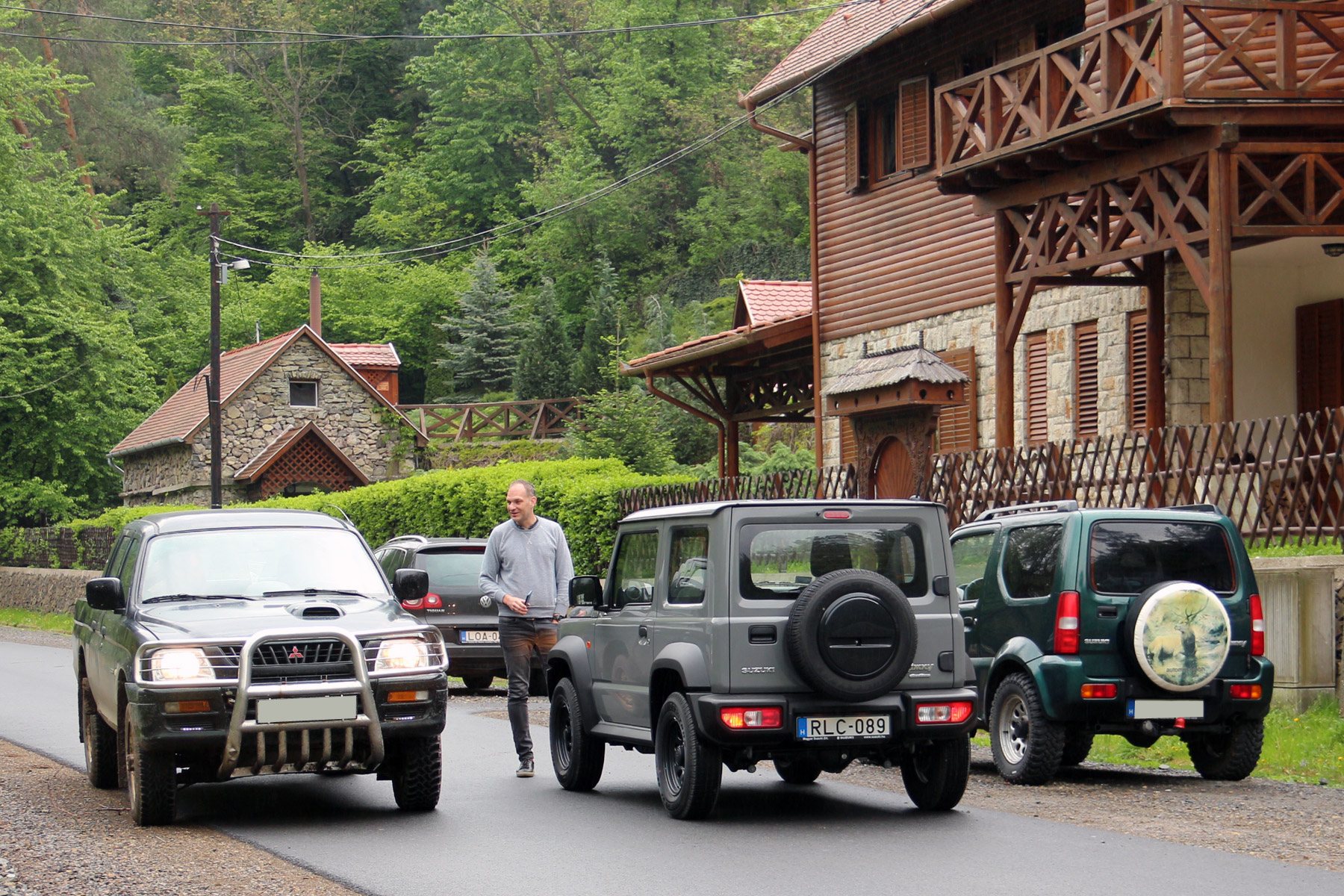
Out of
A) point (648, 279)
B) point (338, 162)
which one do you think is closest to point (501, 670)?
point (648, 279)

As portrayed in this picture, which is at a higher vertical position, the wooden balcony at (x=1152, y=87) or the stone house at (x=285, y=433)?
the wooden balcony at (x=1152, y=87)

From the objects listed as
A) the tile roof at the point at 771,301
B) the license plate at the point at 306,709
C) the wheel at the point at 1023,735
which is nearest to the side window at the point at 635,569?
the license plate at the point at 306,709

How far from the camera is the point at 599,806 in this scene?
10250 mm

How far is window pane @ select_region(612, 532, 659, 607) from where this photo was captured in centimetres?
1016

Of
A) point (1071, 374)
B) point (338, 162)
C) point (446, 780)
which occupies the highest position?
point (338, 162)

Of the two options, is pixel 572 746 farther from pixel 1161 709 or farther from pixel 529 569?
pixel 1161 709

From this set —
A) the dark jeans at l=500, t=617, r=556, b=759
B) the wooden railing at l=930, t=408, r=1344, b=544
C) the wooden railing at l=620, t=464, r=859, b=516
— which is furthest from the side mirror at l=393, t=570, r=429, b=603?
the wooden railing at l=620, t=464, r=859, b=516

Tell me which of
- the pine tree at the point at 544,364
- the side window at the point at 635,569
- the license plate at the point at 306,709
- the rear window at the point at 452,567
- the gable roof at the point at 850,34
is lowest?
the license plate at the point at 306,709

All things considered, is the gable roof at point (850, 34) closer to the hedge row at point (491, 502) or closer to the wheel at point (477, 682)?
the hedge row at point (491, 502)

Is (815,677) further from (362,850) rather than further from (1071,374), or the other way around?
→ (1071,374)

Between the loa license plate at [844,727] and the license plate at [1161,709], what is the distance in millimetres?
2501

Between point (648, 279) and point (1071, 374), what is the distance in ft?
159

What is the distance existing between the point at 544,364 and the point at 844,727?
52.9m

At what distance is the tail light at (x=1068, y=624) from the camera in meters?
10.9
